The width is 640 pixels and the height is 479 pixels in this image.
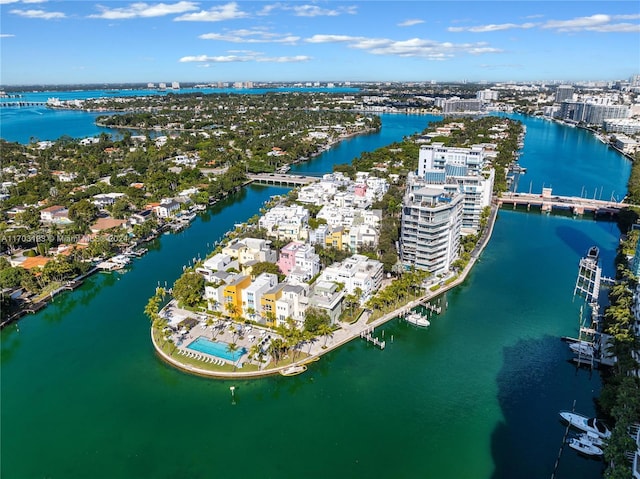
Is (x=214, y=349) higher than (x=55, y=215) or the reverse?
the reverse

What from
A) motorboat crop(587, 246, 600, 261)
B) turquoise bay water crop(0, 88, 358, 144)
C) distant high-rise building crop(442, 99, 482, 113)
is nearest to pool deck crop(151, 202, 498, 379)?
motorboat crop(587, 246, 600, 261)

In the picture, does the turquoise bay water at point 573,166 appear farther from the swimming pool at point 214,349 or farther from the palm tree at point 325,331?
the swimming pool at point 214,349

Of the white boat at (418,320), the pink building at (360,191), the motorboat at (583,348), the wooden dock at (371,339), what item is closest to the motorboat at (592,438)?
the motorboat at (583,348)

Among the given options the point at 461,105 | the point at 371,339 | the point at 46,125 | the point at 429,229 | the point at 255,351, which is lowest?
the point at 371,339

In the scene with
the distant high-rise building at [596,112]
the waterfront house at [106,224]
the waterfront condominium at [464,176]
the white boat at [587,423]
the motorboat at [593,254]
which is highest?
the distant high-rise building at [596,112]

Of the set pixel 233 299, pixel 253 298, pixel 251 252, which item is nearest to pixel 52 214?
pixel 251 252

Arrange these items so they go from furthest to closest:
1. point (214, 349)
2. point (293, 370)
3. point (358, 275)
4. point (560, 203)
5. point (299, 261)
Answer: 1. point (560, 203)
2. point (299, 261)
3. point (358, 275)
4. point (214, 349)
5. point (293, 370)

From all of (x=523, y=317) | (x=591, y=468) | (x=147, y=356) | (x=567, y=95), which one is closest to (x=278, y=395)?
(x=147, y=356)

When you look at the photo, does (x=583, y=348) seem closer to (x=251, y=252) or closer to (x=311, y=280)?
(x=311, y=280)
